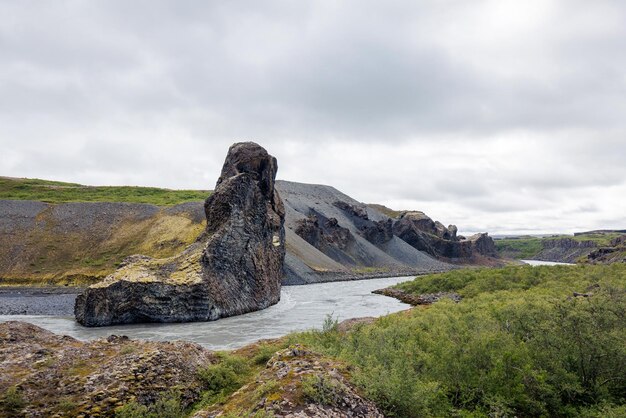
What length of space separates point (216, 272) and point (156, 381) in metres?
24.4

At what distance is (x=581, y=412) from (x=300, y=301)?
131 ft

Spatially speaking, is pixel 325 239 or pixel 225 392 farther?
pixel 325 239

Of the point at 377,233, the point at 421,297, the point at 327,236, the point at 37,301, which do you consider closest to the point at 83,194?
A: the point at 327,236

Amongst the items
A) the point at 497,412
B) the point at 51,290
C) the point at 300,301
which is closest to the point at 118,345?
the point at 497,412

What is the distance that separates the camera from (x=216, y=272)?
115 ft

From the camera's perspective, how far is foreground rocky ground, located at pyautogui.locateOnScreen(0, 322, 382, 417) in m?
7.35

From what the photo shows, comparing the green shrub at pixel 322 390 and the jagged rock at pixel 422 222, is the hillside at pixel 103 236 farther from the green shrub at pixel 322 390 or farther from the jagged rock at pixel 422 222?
the green shrub at pixel 322 390

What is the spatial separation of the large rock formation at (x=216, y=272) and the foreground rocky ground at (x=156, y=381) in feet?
53.4

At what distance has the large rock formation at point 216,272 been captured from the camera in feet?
99.2

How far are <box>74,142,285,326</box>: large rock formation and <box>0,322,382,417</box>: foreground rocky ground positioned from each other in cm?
1628

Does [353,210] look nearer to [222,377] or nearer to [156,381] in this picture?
[222,377]

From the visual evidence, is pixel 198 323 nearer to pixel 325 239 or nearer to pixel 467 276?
pixel 467 276

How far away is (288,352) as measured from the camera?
957cm

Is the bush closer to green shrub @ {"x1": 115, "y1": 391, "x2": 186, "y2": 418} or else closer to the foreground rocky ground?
the foreground rocky ground
